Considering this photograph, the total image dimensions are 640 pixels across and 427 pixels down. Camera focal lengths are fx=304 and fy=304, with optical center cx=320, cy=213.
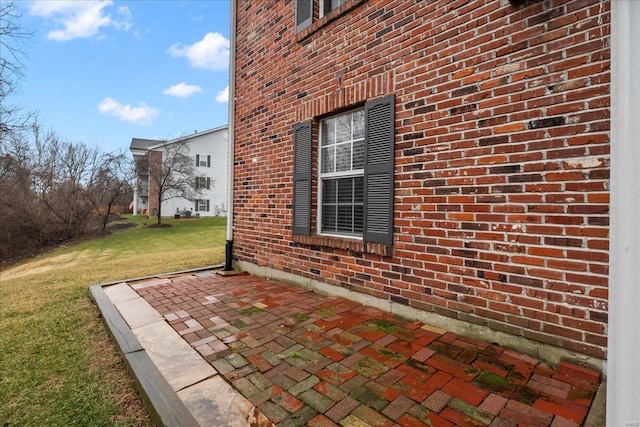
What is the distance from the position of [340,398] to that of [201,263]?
19.0 feet

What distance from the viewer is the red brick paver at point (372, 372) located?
1.69m

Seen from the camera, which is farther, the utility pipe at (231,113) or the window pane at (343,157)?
the utility pipe at (231,113)

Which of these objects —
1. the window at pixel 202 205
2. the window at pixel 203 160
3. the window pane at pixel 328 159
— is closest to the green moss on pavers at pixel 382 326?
the window pane at pixel 328 159

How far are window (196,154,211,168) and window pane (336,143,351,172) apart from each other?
26835mm

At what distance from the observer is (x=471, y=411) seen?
1684mm

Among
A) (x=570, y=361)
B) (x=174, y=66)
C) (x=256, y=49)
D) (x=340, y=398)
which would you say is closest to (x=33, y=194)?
(x=174, y=66)

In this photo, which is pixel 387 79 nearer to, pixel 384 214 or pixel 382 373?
pixel 384 214

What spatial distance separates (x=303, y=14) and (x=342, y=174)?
2360 millimetres

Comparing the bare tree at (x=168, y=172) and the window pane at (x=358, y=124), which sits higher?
the bare tree at (x=168, y=172)

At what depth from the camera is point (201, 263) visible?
6891 millimetres

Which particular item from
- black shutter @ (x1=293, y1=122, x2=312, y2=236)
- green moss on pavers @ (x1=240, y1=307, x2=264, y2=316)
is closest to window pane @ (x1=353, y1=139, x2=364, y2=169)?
black shutter @ (x1=293, y1=122, x2=312, y2=236)

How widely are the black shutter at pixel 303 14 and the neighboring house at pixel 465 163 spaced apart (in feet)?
0.10

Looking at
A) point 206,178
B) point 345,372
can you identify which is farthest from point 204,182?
point 345,372

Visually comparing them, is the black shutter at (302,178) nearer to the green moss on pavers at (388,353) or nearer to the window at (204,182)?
the green moss on pavers at (388,353)
